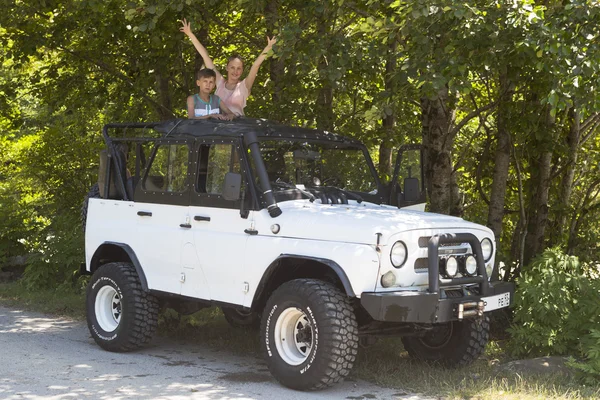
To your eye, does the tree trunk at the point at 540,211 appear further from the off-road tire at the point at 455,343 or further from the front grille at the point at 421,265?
the front grille at the point at 421,265

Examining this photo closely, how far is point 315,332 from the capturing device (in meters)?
6.85

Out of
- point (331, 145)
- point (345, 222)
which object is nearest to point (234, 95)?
point (331, 145)

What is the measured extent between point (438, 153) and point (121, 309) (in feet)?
15.8

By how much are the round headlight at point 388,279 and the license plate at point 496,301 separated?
2.66 feet

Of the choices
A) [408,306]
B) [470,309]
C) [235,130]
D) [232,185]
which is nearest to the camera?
[408,306]

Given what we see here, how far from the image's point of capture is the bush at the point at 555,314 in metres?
8.09

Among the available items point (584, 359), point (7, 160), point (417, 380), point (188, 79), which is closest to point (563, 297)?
point (584, 359)

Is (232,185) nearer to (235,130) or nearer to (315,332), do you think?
(235,130)

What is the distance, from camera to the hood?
6.83 m

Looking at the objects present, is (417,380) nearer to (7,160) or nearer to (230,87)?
(230,87)

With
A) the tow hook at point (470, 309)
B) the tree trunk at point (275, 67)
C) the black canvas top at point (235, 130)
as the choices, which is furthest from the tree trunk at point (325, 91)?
the tow hook at point (470, 309)

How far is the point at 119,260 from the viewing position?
9266mm

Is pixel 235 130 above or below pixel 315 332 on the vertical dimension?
above

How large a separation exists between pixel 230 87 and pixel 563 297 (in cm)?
394
